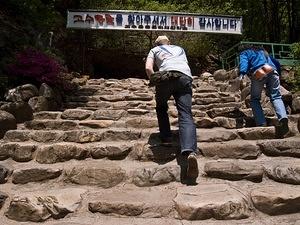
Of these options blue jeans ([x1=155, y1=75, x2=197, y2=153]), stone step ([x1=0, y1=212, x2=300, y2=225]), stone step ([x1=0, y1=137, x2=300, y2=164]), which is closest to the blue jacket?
stone step ([x1=0, y1=137, x2=300, y2=164])

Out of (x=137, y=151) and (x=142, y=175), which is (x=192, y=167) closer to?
(x=142, y=175)

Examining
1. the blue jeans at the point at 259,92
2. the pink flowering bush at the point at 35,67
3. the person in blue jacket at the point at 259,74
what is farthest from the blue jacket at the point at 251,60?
the pink flowering bush at the point at 35,67

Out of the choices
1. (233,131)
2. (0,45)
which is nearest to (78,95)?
(0,45)

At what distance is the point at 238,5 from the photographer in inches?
720

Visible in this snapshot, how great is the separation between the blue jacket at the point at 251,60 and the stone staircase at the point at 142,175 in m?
0.80

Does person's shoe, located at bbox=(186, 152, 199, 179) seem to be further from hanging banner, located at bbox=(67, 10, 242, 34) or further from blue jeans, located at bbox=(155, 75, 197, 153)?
hanging banner, located at bbox=(67, 10, 242, 34)

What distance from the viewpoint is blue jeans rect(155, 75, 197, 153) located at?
14.0ft

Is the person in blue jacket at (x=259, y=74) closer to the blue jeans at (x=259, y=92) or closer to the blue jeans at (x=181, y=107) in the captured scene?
the blue jeans at (x=259, y=92)

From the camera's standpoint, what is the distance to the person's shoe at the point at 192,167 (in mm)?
4145

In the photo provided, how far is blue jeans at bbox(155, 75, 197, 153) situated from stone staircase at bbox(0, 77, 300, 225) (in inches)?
12.6

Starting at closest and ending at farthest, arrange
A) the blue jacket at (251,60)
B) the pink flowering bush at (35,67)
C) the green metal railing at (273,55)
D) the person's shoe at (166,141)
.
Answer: the person's shoe at (166,141), the blue jacket at (251,60), the pink flowering bush at (35,67), the green metal railing at (273,55)

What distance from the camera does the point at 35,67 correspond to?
766 centimetres

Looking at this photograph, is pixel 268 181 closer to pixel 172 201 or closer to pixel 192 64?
pixel 172 201

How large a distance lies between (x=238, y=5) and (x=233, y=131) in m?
14.1
